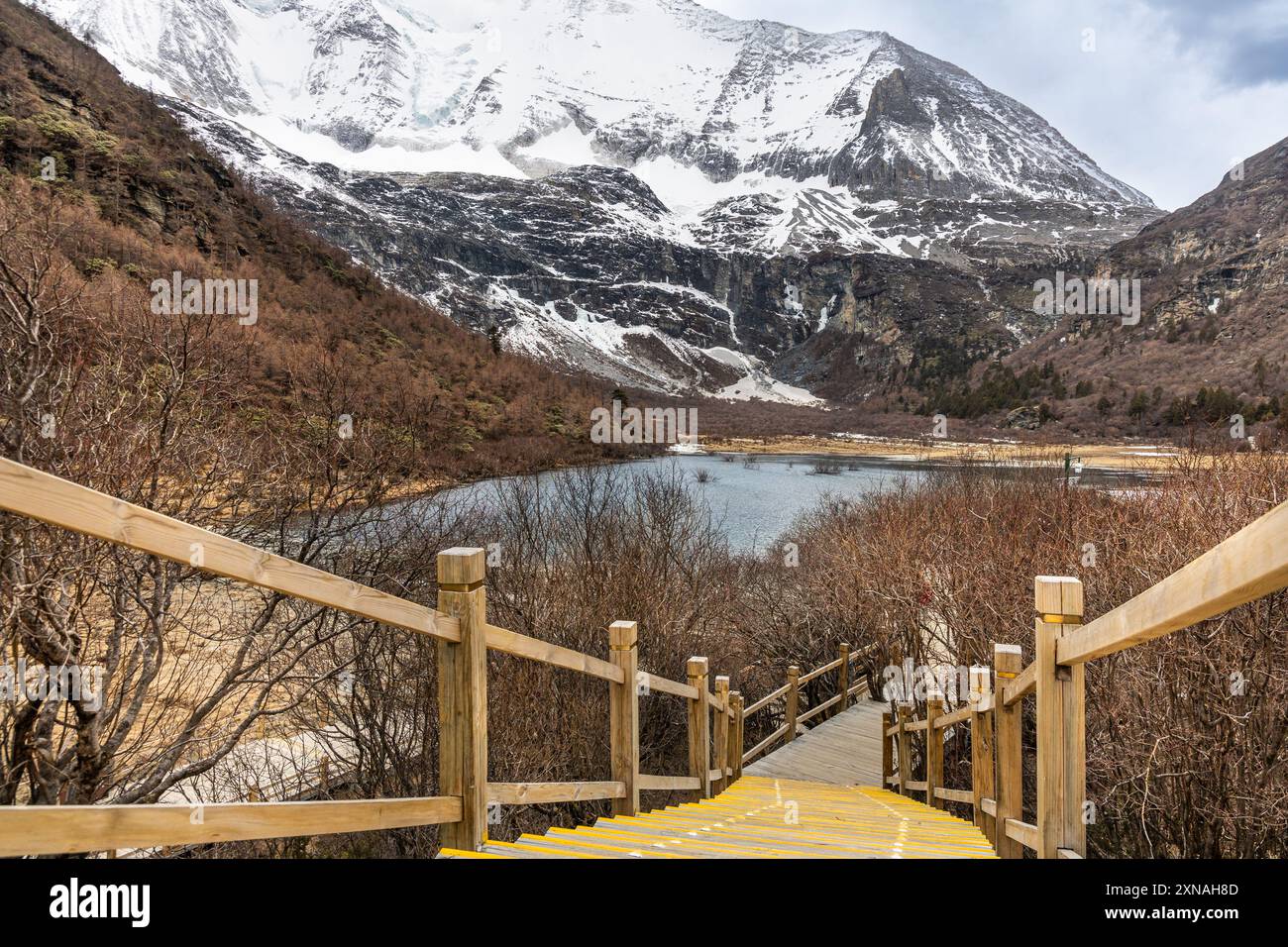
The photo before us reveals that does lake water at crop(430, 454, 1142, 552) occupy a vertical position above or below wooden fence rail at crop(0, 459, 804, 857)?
above

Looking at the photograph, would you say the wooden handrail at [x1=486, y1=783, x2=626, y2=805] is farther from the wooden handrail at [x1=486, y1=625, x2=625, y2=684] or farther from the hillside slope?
the hillside slope

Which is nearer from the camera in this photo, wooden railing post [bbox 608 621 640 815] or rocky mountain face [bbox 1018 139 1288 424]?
wooden railing post [bbox 608 621 640 815]

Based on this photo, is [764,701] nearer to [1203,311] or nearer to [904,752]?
[904,752]

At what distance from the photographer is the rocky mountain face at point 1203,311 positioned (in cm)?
8456

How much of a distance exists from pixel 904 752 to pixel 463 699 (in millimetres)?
6789

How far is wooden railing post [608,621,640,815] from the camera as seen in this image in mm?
4117

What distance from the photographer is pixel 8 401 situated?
6.78 meters

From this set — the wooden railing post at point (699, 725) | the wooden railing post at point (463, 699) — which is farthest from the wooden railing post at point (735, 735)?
the wooden railing post at point (463, 699)

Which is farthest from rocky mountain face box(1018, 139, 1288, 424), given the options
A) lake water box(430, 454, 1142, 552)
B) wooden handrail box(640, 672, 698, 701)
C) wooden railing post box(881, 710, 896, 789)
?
wooden handrail box(640, 672, 698, 701)

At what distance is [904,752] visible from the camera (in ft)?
25.9

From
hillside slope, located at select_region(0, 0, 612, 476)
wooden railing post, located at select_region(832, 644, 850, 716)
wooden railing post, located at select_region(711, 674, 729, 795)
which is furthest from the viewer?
hillside slope, located at select_region(0, 0, 612, 476)

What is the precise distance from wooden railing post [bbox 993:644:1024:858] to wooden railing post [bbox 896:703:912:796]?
454 cm
